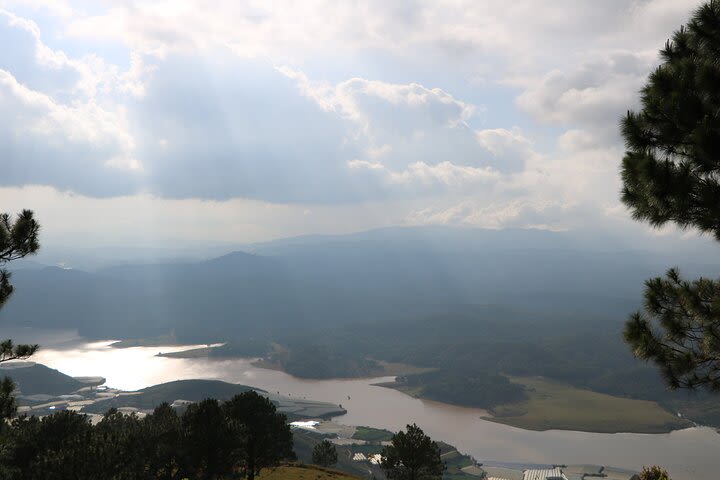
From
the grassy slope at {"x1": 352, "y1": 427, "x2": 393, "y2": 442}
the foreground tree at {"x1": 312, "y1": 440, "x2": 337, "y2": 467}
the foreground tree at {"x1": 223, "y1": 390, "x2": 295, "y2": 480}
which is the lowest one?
the grassy slope at {"x1": 352, "y1": 427, "x2": 393, "y2": 442}

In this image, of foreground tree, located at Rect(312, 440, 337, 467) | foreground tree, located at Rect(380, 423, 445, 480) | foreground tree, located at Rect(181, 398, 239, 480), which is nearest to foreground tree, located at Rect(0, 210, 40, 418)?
foreground tree, located at Rect(181, 398, 239, 480)

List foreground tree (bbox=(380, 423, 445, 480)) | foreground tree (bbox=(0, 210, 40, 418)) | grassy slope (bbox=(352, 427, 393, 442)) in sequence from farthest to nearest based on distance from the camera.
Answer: grassy slope (bbox=(352, 427, 393, 442))
foreground tree (bbox=(380, 423, 445, 480))
foreground tree (bbox=(0, 210, 40, 418))

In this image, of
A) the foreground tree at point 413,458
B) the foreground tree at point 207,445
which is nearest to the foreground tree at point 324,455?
the foreground tree at point 413,458

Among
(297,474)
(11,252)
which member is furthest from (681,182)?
(297,474)

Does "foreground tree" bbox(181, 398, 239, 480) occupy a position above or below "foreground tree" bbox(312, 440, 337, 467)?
above

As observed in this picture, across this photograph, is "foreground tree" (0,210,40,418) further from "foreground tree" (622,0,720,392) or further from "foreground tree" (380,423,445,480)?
"foreground tree" (380,423,445,480)

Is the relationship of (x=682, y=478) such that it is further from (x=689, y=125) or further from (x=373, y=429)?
(x=689, y=125)

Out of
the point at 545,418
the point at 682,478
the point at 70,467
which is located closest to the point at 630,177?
the point at 70,467

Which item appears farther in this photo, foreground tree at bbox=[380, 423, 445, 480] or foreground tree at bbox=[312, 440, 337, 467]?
foreground tree at bbox=[312, 440, 337, 467]
